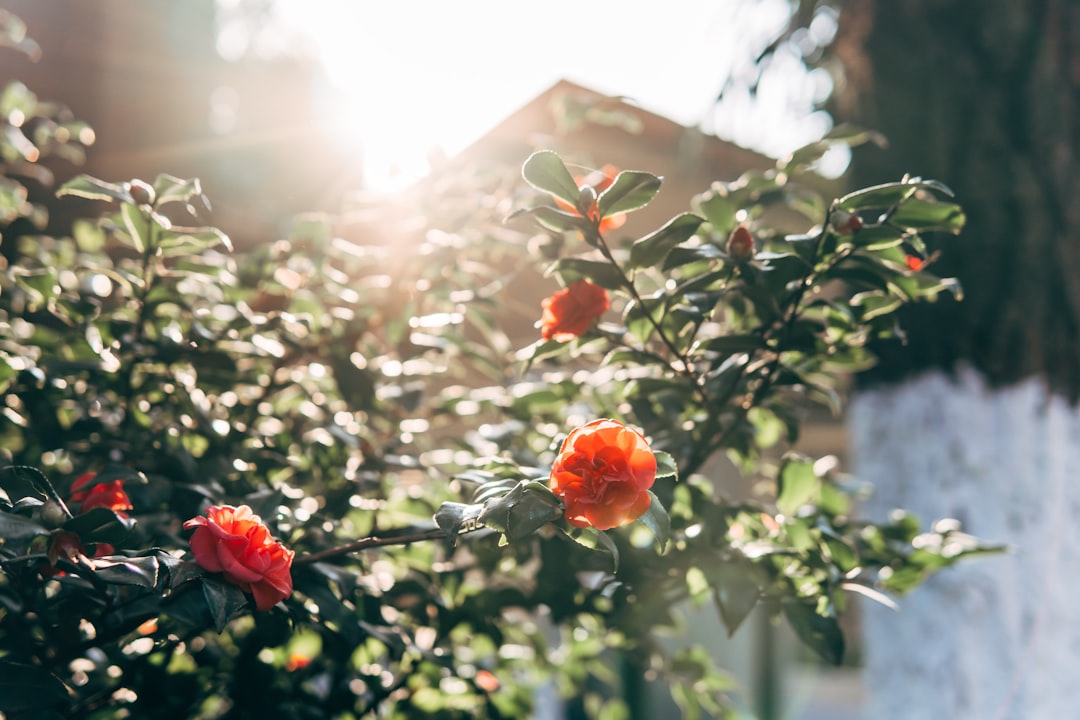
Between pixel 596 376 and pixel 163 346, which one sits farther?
pixel 596 376

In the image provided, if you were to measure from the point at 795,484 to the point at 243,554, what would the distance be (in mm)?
737

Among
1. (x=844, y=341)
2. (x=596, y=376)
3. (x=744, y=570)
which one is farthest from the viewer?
(x=596, y=376)

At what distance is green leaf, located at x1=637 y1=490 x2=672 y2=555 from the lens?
0.75 m

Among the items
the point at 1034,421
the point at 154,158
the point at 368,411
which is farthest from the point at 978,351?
the point at 154,158

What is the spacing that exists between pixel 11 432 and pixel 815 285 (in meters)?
1.07

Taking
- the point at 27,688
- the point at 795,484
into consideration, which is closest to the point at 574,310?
the point at 795,484

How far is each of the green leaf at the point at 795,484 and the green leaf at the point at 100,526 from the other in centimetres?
80

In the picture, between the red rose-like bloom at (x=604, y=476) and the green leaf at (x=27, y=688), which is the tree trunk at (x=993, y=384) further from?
the green leaf at (x=27, y=688)

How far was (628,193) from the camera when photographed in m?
0.94

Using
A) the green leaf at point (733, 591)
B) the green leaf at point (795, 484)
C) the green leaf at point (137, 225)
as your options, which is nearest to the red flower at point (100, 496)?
the green leaf at point (137, 225)

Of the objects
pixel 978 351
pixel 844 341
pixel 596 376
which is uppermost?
pixel 978 351

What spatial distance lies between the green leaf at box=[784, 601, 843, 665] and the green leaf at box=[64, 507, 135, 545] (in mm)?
721

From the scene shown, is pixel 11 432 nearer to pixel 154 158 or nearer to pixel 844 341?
pixel 844 341

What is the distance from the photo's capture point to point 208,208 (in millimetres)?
1060
